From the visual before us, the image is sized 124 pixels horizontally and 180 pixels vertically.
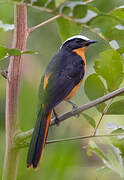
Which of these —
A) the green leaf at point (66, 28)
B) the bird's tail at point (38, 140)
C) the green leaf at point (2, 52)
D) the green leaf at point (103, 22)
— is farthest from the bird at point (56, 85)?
the green leaf at point (103, 22)

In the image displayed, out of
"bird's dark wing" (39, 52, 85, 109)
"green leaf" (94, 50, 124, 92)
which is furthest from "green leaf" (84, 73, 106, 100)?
"bird's dark wing" (39, 52, 85, 109)

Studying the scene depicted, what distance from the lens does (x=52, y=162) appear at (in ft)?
4.48

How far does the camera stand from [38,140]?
1.32 metres

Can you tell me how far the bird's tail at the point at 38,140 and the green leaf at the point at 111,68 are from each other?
0.31 metres

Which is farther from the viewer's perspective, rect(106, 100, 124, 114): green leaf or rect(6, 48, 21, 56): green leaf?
rect(106, 100, 124, 114): green leaf

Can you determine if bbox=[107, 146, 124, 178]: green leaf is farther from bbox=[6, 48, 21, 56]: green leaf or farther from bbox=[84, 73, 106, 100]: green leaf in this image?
bbox=[6, 48, 21, 56]: green leaf

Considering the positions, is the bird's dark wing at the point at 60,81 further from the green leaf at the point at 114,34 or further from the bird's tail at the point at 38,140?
the green leaf at the point at 114,34

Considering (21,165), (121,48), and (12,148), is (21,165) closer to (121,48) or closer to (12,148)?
(12,148)

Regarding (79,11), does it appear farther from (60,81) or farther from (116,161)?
(60,81)

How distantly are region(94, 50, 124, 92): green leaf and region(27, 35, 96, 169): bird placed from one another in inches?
7.3

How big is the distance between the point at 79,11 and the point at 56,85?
2.88ft

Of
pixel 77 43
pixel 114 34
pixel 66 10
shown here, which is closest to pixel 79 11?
pixel 66 10

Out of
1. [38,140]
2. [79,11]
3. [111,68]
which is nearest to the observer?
[79,11]

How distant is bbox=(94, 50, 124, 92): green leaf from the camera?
3.76 feet
